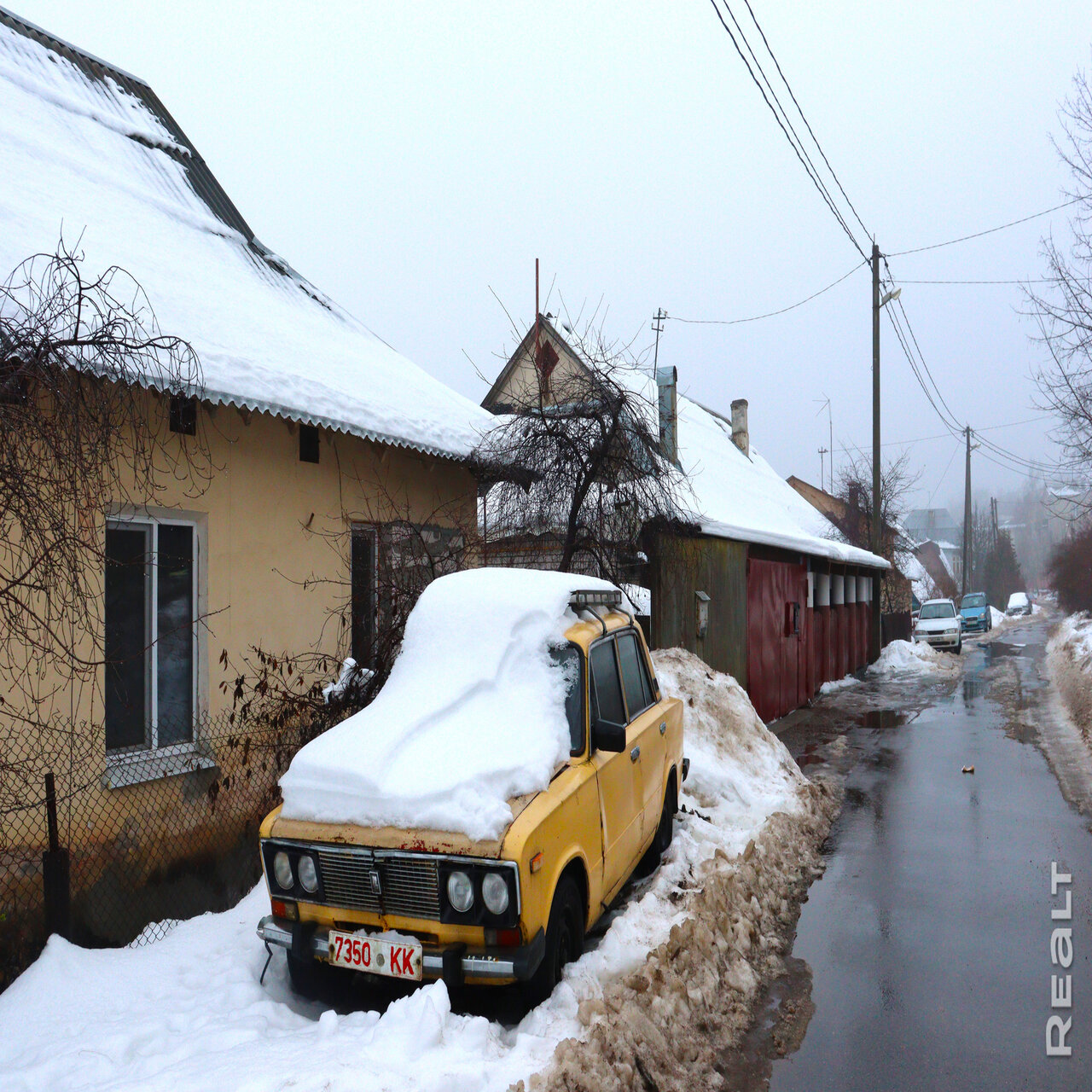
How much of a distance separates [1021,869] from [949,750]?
4850 mm

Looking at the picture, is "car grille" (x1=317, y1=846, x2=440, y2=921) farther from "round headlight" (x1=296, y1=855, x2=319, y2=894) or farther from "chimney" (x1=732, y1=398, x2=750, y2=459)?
"chimney" (x1=732, y1=398, x2=750, y2=459)

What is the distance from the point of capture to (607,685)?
509 cm

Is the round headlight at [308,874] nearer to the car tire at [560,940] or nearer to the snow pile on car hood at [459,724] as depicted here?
the snow pile on car hood at [459,724]

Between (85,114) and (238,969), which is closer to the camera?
(238,969)

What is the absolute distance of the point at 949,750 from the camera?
10.9 metres

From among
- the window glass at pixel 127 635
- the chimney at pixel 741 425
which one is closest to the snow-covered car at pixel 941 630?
the chimney at pixel 741 425

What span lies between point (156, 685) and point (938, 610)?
28.9m

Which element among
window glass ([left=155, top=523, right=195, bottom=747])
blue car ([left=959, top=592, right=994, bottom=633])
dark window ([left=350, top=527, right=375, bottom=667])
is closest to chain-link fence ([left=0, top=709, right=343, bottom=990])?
window glass ([left=155, top=523, right=195, bottom=747])

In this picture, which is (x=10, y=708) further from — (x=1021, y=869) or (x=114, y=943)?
(x=1021, y=869)

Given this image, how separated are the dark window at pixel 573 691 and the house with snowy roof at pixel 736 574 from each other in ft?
13.5

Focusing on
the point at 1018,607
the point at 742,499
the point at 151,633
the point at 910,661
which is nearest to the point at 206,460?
the point at 151,633

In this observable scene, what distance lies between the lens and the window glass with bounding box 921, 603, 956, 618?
29297 mm

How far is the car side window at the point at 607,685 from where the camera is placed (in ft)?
16.0

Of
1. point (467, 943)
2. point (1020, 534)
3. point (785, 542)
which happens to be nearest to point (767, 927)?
point (467, 943)
